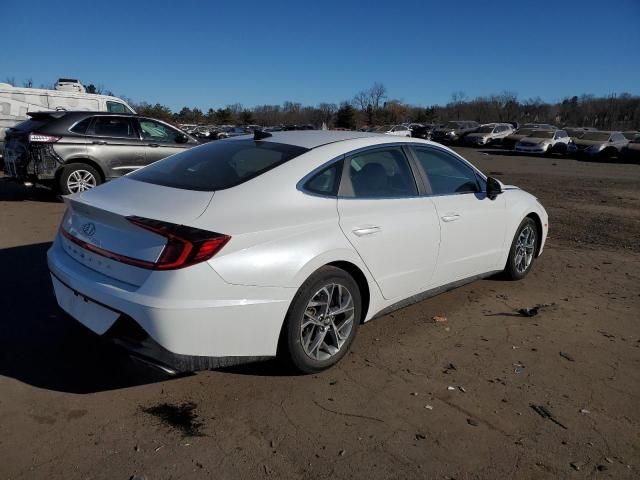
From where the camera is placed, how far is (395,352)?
3863mm

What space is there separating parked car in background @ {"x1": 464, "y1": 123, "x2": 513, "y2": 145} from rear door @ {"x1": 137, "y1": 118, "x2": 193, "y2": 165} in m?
29.8

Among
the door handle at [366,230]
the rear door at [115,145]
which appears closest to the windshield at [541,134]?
the rear door at [115,145]

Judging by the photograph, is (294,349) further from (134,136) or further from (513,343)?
(134,136)

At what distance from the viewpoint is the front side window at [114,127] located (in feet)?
31.1

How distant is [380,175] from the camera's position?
3.98 meters

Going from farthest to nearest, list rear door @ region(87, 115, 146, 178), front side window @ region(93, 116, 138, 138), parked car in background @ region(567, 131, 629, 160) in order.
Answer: parked car in background @ region(567, 131, 629, 160), front side window @ region(93, 116, 138, 138), rear door @ region(87, 115, 146, 178)

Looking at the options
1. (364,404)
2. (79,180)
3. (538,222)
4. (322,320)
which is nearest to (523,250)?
(538,222)

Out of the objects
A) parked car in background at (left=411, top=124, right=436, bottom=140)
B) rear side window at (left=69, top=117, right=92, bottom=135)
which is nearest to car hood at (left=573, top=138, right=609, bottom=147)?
parked car in background at (left=411, top=124, right=436, bottom=140)

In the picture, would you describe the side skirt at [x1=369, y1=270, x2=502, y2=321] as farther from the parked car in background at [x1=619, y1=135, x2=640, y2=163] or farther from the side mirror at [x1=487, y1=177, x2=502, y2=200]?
the parked car in background at [x1=619, y1=135, x2=640, y2=163]

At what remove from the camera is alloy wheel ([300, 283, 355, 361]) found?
3346mm

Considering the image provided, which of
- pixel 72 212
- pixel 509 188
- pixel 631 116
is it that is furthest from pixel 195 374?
pixel 631 116

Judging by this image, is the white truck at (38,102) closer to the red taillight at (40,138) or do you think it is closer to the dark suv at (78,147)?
the dark suv at (78,147)

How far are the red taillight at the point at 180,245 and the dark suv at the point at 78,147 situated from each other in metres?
7.08

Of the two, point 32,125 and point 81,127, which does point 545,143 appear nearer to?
point 81,127
